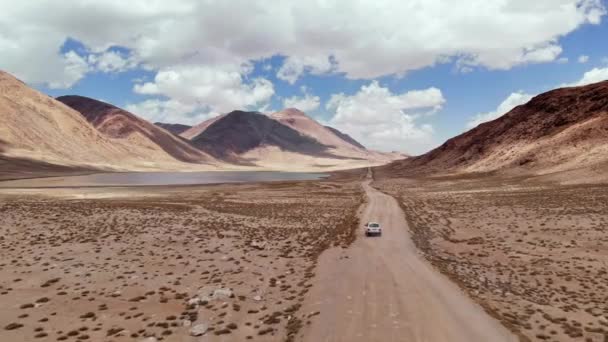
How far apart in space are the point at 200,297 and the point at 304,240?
15.1 meters

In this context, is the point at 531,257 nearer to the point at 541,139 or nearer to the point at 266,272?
the point at 266,272

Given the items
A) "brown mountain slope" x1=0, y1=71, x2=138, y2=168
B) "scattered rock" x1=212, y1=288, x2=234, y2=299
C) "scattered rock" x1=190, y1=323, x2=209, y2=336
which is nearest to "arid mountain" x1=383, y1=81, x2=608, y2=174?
"scattered rock" x1=212, y1=288, x2=234, y2=299

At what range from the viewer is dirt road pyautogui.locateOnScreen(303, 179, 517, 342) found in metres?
15.6

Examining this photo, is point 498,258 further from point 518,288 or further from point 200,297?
point 200,297

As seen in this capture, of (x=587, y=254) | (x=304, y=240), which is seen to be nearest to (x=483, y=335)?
(x=587, y=254)

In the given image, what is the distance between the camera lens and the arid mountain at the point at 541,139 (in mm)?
97000

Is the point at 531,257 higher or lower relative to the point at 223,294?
higher

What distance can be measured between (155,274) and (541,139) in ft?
398

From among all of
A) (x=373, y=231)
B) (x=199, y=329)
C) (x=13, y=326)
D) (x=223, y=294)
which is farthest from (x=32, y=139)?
(x=199, y=329)

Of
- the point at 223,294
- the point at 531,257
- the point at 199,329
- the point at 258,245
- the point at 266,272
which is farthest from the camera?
the point at 258,245

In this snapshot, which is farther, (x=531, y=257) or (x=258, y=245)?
(x=258, y=245)

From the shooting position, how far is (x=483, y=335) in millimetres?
15453

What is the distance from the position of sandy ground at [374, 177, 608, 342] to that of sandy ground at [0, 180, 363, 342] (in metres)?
8.38

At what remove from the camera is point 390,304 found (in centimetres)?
1861
